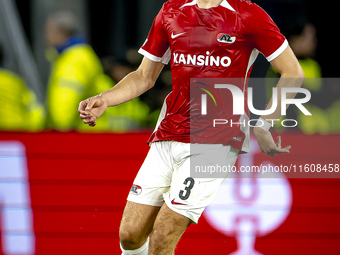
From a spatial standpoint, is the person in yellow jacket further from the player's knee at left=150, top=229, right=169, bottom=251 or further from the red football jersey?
the player's knee at left=150, top=229, right=169, bottom=251

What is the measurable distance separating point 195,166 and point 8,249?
2.03m

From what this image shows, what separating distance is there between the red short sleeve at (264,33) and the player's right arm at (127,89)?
2.13 feet

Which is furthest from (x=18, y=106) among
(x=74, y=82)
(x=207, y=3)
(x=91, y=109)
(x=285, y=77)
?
(x=285, y=77)

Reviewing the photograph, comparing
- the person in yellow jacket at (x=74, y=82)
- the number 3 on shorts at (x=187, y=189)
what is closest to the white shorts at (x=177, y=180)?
the number 3 on shorts at (x=187, y=189)

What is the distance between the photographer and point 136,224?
8.30 ft

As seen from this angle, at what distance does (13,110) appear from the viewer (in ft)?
12.5

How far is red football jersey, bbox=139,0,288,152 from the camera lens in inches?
95.7

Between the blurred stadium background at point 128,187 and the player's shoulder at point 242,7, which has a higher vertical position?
the player's shoulder at point 242,7

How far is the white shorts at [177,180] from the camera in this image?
2.44 meters

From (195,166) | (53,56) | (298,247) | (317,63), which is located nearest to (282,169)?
(298,247)

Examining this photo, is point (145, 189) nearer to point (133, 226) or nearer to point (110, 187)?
point (133, 226)

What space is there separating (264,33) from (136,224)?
1288mm

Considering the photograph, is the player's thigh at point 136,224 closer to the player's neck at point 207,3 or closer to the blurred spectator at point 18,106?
the player's neck at point 207,3

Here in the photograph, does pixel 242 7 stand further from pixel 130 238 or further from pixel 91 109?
pixel 130 238
